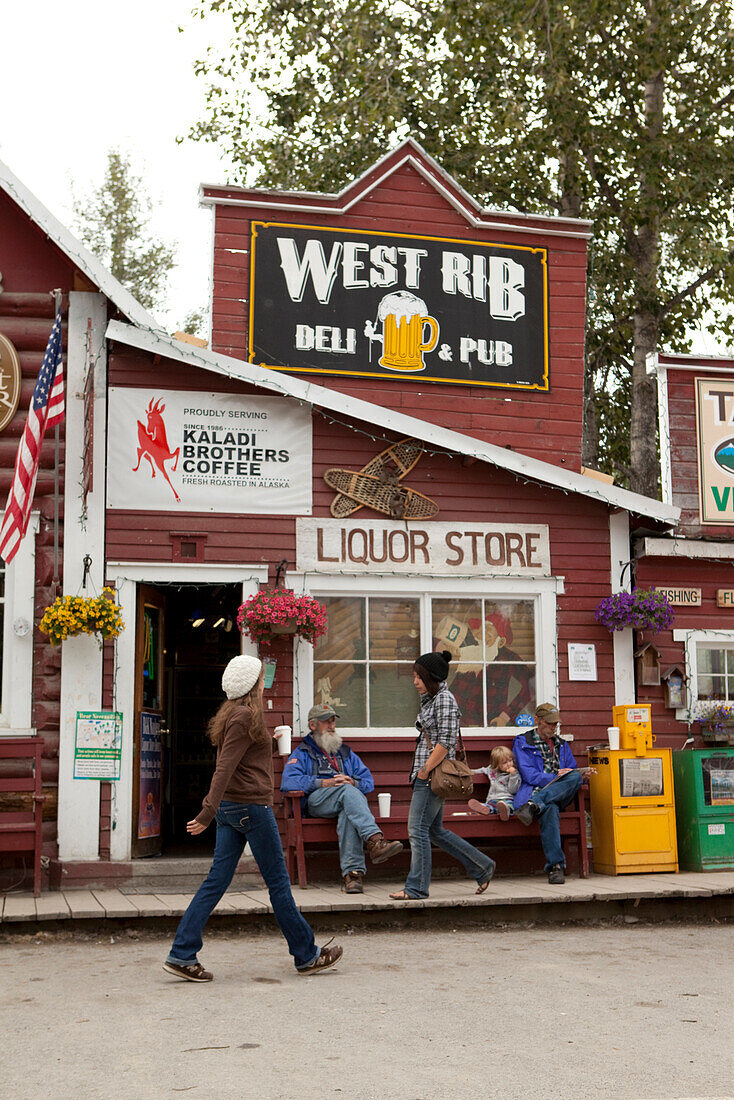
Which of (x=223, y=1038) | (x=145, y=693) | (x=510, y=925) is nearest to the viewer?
(x=223, y=1038)

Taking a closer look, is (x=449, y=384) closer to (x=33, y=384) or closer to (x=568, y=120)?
(x=33, y=384)

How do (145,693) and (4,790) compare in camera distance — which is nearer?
(4,790)

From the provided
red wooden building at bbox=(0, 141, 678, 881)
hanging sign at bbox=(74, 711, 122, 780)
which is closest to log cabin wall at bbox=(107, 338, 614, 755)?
red wooden building at bbox=(0, 141, 678, 881)

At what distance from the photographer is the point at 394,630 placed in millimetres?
10188

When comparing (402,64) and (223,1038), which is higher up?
(402,64)

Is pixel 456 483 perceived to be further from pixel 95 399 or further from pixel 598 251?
pixel 598 251

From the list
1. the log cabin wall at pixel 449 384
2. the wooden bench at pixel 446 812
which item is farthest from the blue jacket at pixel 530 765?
the log cabin wall at pixel 449 384

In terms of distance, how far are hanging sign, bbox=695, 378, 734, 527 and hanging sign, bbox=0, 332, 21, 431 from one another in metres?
6.00

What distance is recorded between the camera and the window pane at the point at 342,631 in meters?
10.0

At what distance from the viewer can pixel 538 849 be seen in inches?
404

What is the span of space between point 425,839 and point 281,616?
2.05 metres

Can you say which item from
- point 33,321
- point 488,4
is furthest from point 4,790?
point 488,4

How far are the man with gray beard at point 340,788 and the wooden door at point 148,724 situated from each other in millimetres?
1225

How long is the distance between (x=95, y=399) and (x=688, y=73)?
13.9 metres
